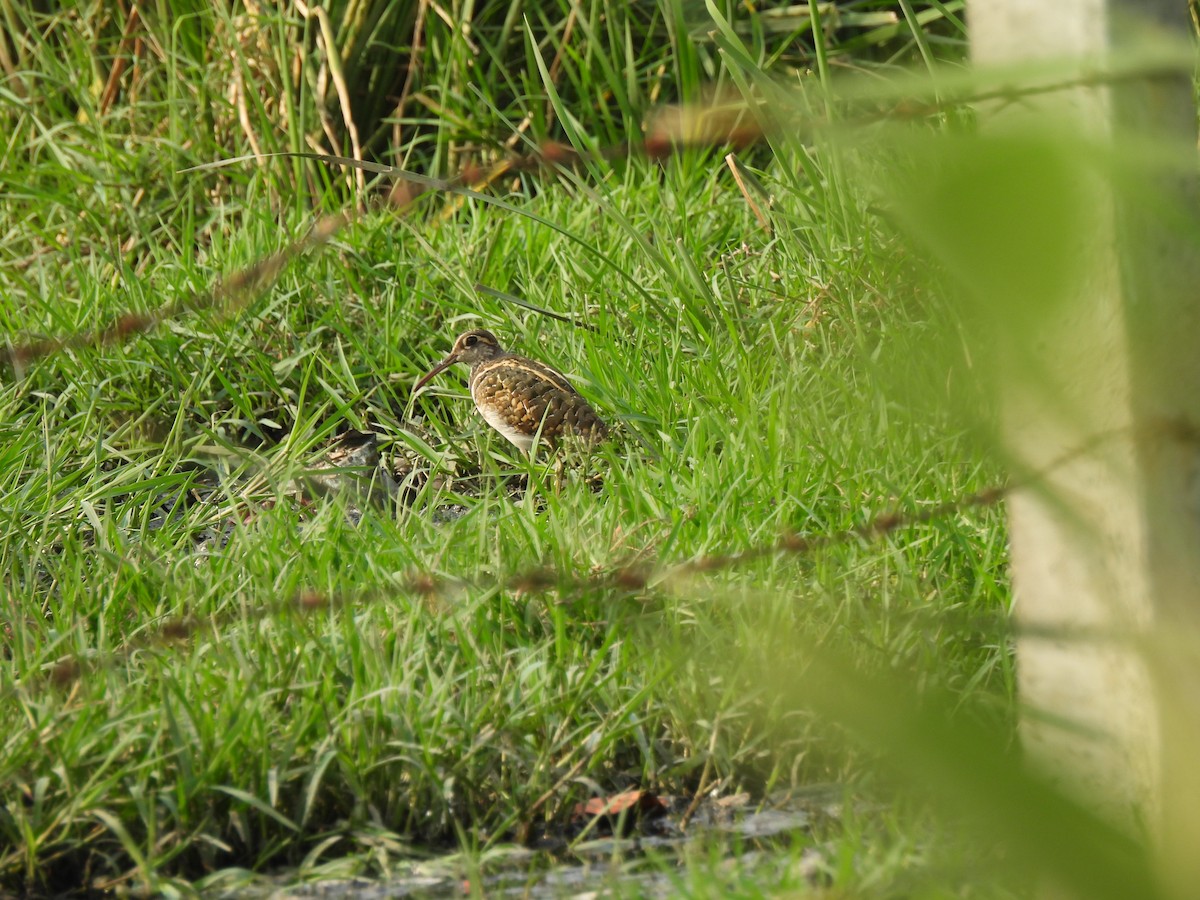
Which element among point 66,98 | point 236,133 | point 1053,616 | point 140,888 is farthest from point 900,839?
point 66,98

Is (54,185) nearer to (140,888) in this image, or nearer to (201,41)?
(201,41)

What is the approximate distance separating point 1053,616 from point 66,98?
19.7ft

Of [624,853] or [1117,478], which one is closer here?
[1117,478]

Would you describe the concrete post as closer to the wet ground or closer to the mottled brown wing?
the wet ground

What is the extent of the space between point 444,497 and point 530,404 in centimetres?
43

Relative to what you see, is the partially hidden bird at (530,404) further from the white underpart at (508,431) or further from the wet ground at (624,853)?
the wet ground at (624,853)

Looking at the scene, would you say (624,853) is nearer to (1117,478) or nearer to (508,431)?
(1117,478)

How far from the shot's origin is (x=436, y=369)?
4629 millimetres

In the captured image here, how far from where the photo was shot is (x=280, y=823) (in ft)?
8.62

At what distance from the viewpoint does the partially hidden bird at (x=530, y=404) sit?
420cm

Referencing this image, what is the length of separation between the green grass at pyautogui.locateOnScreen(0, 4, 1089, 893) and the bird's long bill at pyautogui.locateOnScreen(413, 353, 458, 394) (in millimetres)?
115

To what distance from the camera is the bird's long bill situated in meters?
4.60

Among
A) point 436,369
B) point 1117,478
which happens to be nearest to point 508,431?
point 436,369

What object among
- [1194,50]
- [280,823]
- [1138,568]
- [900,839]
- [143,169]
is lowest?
[280,823]
